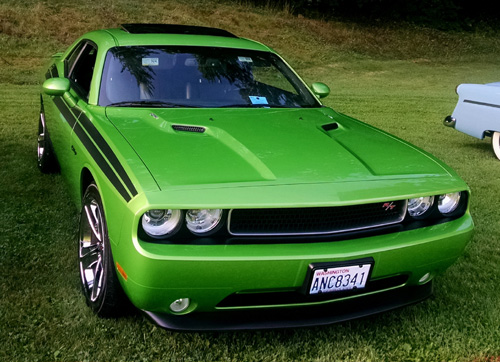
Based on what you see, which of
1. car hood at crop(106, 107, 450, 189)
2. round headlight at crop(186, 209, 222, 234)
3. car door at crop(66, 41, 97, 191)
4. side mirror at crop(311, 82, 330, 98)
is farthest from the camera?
side mirror at crop(311, 82, 330, 98)

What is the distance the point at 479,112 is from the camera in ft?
22.6

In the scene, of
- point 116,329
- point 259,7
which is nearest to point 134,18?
point 259,7

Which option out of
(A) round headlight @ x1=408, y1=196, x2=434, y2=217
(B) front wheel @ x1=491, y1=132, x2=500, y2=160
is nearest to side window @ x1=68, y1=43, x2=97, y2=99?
(A) round headlight @ x1=408, y1=196, x2=434, y2=217

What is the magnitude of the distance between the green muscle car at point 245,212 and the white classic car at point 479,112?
3735 millimetres

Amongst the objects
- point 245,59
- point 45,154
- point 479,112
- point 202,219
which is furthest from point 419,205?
point 479,112

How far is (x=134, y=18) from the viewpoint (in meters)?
20.2

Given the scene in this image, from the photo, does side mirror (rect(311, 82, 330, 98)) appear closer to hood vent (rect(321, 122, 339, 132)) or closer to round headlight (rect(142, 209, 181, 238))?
hood vent (rect(321, 122, 339, 132))

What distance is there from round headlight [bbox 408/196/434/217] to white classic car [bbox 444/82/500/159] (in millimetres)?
4296

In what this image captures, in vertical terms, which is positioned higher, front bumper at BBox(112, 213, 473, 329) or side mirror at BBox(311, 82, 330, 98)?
side mirror at BBox(311, 82, 330, 98)

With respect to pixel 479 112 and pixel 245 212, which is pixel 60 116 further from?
pixel 479 112

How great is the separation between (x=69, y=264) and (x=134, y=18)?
18032 mm

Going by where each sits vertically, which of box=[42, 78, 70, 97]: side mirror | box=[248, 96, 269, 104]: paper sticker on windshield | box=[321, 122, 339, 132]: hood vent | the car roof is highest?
the car roof

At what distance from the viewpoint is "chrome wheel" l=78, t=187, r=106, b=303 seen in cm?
284

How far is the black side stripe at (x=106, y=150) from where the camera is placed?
2480 millimetres
